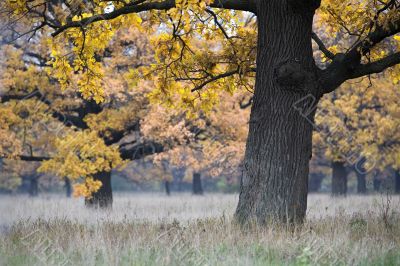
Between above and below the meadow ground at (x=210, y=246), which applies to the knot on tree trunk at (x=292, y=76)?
above

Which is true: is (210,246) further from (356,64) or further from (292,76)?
(356,64)

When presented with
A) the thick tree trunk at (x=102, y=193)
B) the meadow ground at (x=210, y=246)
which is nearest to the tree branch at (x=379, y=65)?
the meadow ground at (x=210, y=246)

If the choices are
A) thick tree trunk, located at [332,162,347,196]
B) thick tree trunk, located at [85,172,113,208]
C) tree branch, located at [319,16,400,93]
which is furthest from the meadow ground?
thick tree trunk, located at [332,162,347,196]

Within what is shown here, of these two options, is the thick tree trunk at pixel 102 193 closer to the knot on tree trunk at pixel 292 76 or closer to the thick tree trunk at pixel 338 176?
the knot on tree trunk at pixel 292 76

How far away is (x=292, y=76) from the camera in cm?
922

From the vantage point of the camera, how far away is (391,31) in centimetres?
920

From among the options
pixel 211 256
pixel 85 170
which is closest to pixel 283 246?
pixel 211 256

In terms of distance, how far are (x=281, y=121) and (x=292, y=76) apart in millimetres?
734

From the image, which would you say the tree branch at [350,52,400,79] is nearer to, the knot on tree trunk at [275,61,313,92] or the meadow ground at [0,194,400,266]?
the knot on tree trunk at [275,61,313,92]

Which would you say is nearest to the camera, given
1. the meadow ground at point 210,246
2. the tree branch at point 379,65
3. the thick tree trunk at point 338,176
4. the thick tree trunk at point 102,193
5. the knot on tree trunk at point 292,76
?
the meadow ground at point 210,246

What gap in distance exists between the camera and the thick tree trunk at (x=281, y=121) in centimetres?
926

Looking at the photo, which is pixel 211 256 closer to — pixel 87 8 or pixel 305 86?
pixel 305 86

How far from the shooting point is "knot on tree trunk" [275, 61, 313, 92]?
9203 millimetres

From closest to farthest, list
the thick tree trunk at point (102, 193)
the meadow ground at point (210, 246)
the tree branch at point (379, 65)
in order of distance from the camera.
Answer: the meadow ground at point (210, 246) < the tree branch at point (379, 65) < the thick tree trunk at point (102, 193)
